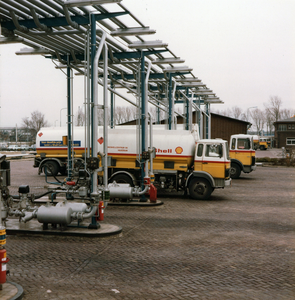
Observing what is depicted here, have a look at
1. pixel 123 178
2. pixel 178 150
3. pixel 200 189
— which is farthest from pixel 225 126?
pixel 123 178

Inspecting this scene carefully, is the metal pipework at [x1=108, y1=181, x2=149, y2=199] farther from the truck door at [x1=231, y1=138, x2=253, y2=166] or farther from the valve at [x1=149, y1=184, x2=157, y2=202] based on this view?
the truck door at [x1=231, y1=138, x2=253, y2=166]

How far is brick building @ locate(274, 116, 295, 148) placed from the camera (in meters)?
85.3

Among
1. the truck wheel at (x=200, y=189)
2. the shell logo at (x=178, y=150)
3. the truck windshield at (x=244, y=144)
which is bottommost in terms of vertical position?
the truck wheel at (x=200, y=189)

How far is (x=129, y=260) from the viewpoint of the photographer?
25.9 ft

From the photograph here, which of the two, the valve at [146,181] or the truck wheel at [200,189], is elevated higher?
the valve at [146,181]

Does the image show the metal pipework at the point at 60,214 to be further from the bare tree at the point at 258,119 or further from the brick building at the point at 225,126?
the bare tree at the point at 258,119

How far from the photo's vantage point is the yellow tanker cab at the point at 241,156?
25.2m

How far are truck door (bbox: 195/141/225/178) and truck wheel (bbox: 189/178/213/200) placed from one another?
467 millimetres

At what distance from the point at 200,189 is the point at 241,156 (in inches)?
405

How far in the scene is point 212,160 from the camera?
634 inches

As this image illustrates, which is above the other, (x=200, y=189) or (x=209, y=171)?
(x=209, y=171)

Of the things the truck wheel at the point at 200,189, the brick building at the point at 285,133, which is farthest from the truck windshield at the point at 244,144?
the brick building at the point at 285,133

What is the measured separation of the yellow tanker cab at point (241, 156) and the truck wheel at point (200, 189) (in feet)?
31.7

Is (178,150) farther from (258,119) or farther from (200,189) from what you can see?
(258,119)
